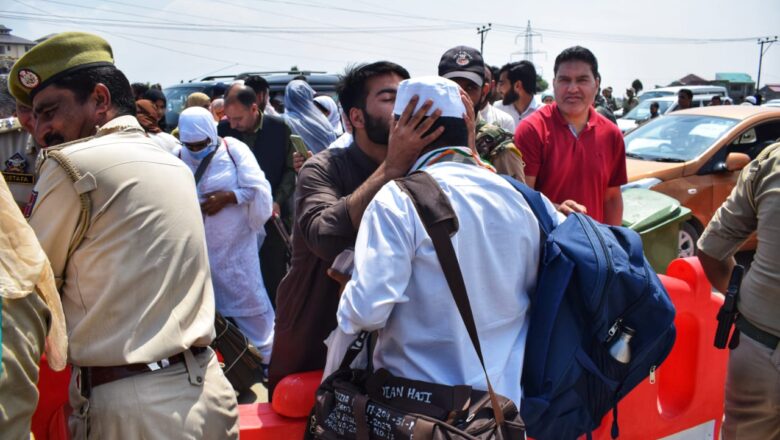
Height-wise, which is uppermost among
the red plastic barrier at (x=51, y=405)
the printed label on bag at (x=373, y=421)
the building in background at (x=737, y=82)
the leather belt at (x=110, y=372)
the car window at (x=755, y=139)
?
the leather belt at (x=110, y=372)

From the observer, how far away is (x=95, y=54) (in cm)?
200

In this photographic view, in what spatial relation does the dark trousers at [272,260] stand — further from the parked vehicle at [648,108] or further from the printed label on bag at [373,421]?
the parked vehicle at [648,108]

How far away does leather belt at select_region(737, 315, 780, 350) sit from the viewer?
2.64 meters

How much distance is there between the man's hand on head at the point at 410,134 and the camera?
6.81ft

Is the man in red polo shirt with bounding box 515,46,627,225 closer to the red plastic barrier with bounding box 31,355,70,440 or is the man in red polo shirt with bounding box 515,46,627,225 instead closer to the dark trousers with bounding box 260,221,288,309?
the dark trousers with bounding box 260,221,288,309

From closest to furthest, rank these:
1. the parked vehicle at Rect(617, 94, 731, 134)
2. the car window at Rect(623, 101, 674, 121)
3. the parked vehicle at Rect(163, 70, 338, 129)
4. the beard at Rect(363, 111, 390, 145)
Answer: the beard at Rect(363, 111, 390, 145) → the parked vehicle at Rect(163, 70, 338, 129) → the parked vehicle at Rect(617, 94, 731, 134) → the car window at Rect(623, 101, 674, 121)

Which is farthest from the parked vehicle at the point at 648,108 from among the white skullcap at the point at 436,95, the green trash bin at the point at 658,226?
the white skullcap at the point at 436,95

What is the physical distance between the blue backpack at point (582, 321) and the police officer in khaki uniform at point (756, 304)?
28.6 inches

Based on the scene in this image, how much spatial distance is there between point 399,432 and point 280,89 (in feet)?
39.2

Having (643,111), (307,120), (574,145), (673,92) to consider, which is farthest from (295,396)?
(673,92)

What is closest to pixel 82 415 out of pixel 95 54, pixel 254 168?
pixel 95 54

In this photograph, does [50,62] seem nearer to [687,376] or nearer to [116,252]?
[116,252]

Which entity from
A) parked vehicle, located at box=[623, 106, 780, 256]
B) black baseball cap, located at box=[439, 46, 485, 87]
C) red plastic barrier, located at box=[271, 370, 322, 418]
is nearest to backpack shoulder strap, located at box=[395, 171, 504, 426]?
red plastic barrier, located at box=[271, 370, 322, 418]

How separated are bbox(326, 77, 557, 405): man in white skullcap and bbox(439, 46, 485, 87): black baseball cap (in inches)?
63.9
